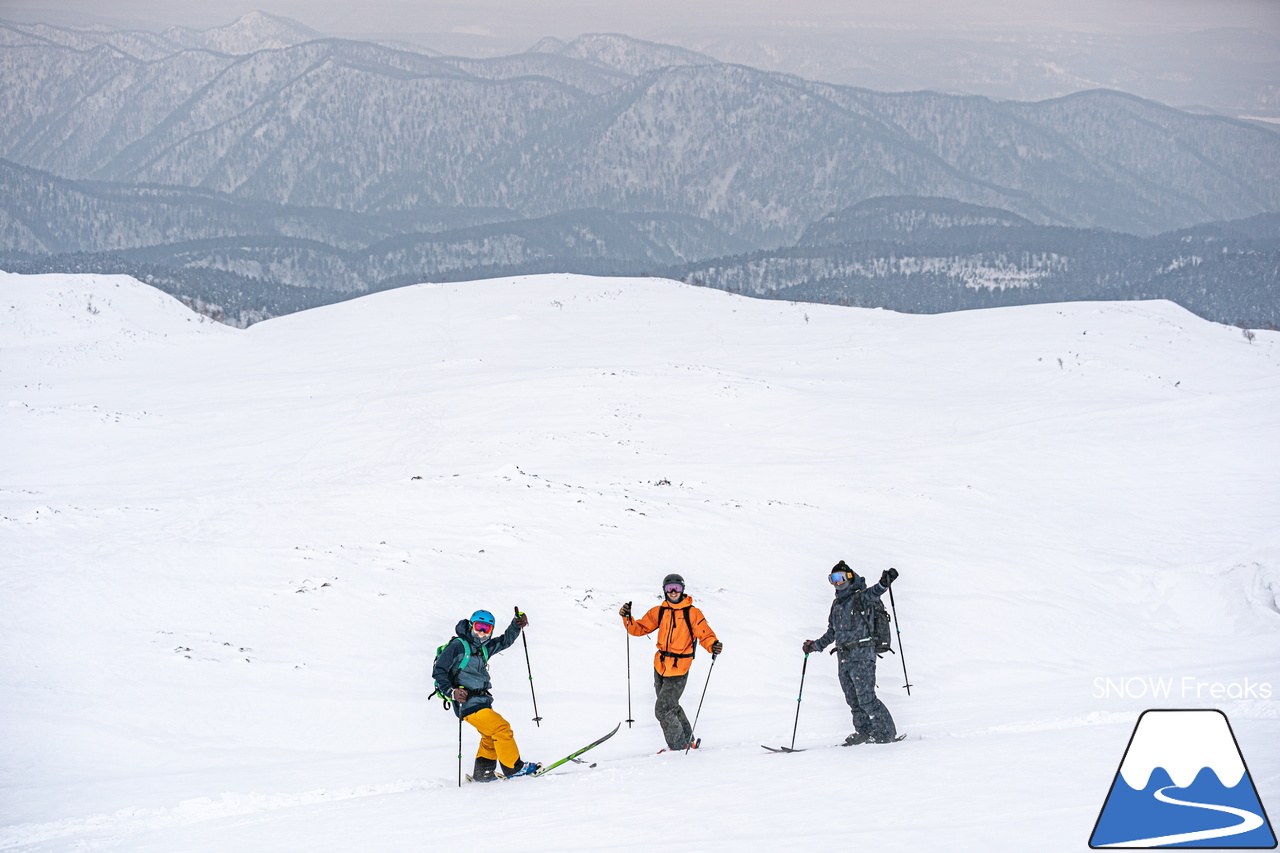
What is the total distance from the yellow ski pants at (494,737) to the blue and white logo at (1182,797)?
16.1 ft

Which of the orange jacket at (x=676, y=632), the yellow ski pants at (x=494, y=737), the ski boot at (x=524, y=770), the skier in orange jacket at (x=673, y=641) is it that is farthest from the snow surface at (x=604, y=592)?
the orange jacket at (x=676, y=632)

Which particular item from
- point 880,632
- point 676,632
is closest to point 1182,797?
point 880,632

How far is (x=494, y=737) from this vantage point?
8609mm

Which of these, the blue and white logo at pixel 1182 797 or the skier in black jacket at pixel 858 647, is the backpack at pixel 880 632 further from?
the blue and white logo at pixel 1182 797

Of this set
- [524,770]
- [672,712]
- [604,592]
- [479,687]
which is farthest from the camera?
[604,592]

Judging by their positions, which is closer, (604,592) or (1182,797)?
(1182,797)

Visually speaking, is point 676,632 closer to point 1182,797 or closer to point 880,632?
point 880,632

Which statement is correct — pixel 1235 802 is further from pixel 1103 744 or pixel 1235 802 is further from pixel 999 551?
pixel 999 551

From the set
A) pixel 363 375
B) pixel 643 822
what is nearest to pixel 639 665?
pixel 643 822

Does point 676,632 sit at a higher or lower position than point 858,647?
higher

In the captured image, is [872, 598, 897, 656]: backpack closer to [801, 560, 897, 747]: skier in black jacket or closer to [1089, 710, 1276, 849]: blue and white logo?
[801, 560, 897, 747]: skier in black jacket

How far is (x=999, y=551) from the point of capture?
17391mm

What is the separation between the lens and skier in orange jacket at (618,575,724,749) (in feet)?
29.5

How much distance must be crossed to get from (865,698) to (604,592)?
5.38 meters
